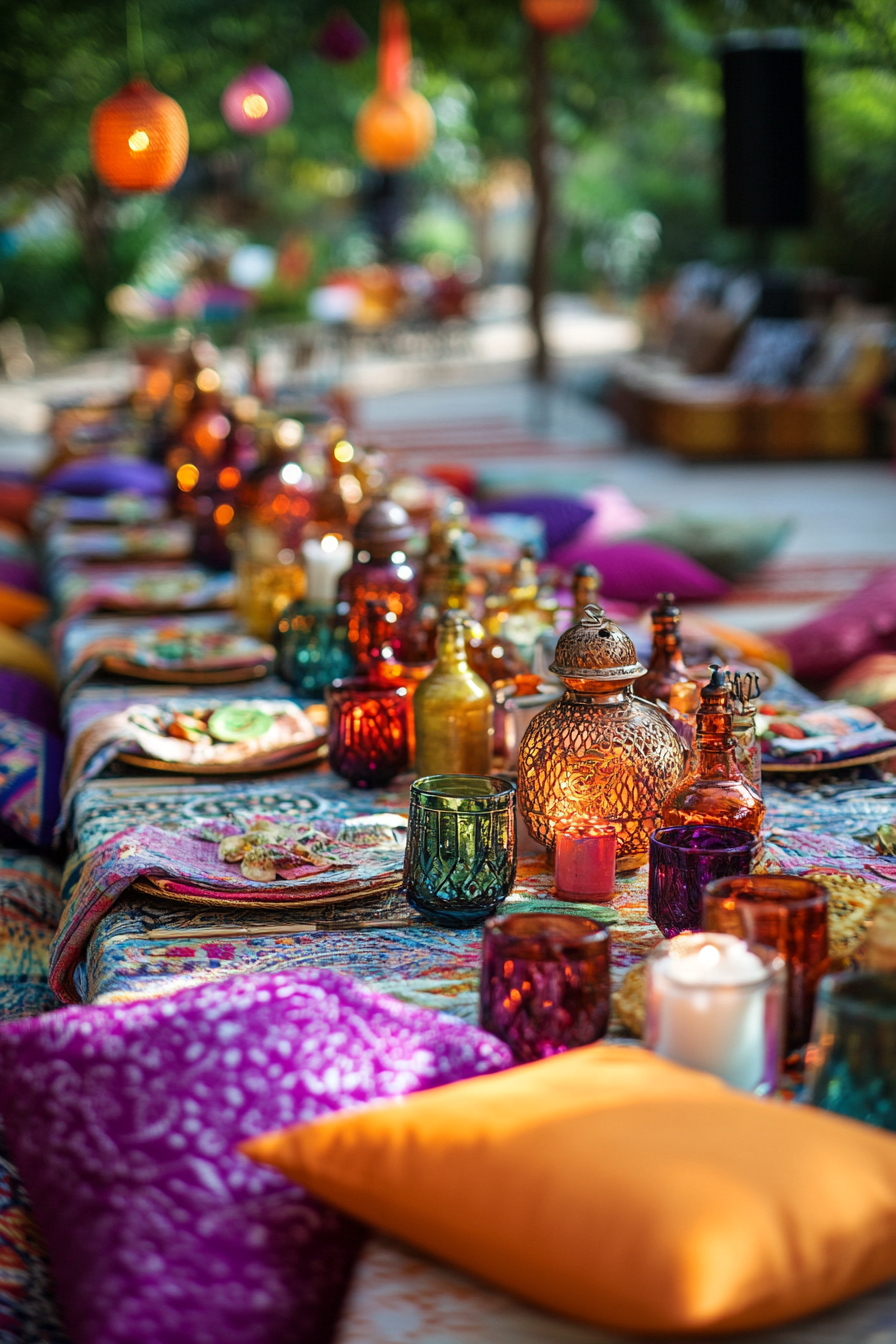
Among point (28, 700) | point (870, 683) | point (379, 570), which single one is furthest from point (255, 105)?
point (379, 570)

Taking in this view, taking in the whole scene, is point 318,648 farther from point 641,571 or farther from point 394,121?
point 394,121

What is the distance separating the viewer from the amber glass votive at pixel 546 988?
3.86ft

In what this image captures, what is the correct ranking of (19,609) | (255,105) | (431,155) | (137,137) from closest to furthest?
1. (19,609)
2. (137,137)
3. (255,105)
4. (431,155)

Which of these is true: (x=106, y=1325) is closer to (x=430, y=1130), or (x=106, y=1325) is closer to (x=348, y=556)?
(x=430, y=1130)

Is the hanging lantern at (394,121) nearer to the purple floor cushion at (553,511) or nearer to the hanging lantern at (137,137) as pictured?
the hanging lantern at (137,137)

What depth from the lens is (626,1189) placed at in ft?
2.96

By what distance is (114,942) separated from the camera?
146cm

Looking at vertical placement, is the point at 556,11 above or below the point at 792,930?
above

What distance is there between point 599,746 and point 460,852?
18 centimetres

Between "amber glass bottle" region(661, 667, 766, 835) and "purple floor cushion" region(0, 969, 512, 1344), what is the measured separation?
1.23ft

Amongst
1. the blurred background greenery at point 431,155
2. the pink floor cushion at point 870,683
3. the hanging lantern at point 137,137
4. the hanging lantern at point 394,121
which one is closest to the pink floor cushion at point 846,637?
the pink floor cushion at point 870,683

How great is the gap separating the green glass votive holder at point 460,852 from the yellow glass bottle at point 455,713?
0.29 metres

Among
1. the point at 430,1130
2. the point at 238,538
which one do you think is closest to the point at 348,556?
the point at 238,538

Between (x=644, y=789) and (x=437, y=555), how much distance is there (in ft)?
3.06
